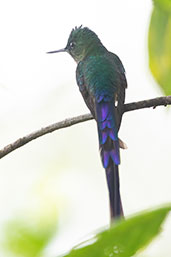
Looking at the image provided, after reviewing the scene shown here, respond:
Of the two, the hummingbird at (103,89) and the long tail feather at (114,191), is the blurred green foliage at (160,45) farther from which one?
the hummingbird at (103,89)

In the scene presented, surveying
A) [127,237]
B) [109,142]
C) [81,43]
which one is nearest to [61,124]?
[109,142]

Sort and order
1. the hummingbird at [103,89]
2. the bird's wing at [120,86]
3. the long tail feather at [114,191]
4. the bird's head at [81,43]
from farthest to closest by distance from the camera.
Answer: the bird's head at [81,43] → the bird's wing at [120,86] → the hummingbird at [103,89] → the long tail feather at [114,191]

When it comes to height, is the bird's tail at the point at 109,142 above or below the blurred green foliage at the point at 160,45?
below

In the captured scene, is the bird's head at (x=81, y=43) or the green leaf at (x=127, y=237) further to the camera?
the bird's head at (x=81, y=43)

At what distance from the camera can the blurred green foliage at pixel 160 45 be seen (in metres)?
1.06

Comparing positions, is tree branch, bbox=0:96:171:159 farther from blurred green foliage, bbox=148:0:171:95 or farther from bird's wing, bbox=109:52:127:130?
blurred green foliage, bbox=148:0:171:95

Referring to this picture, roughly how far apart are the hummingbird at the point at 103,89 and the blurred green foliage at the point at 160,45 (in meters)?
0.55

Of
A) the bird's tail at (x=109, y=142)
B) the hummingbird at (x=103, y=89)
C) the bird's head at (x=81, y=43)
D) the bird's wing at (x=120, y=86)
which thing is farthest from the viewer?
the bird's head at (x=81, y=43)

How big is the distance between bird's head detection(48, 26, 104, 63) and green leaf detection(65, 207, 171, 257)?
427 centimetres

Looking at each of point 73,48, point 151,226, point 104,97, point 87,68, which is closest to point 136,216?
point 151,226

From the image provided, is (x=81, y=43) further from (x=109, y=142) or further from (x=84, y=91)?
(x=109, y=142)

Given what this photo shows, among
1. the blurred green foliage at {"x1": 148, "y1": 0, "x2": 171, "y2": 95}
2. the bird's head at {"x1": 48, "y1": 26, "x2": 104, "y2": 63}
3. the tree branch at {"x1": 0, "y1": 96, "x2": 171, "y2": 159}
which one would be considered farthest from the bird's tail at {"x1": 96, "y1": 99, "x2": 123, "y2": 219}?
the bird's head at {"x1": 48, "y1": 26, "x2": 104, "y2": 63}

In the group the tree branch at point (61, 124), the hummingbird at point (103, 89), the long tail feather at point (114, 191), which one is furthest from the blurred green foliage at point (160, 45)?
the tree branch at point (61, 124)

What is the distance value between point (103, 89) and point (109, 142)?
2.64 feet
